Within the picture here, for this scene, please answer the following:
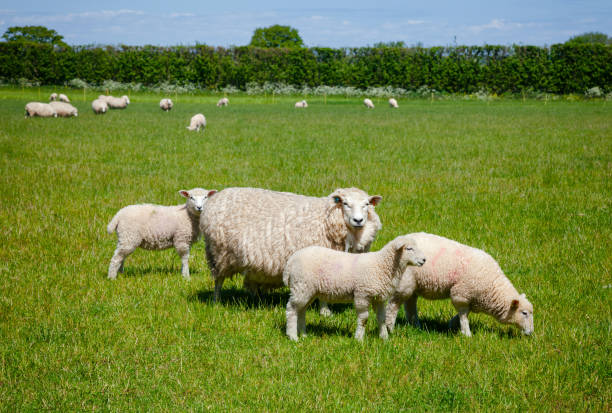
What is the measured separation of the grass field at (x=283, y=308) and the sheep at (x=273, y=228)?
457 millimetres

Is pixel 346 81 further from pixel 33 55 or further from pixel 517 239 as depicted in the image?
pixel 517 239

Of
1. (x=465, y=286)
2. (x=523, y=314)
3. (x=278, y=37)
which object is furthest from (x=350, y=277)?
(x=278, y=37)

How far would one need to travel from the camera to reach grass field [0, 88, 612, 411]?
163 inches

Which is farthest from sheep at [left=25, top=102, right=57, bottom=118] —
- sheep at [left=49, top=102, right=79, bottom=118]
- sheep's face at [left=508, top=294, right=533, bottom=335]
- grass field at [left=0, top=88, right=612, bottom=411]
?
sheep's face at [left=508, top=294, right=533, bottom=335]

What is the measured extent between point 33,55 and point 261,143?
4229cm

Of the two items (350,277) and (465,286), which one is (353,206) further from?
(465,286)

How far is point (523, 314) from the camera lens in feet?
16.7

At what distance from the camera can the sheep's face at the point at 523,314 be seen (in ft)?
16.6

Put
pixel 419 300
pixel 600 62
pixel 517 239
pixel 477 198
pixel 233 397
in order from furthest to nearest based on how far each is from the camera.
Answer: pixel 600 62 → pixel 477 198 → pixel 517 239 → pixel 419 300 → pixel 233 397

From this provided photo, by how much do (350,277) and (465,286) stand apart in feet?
3.92

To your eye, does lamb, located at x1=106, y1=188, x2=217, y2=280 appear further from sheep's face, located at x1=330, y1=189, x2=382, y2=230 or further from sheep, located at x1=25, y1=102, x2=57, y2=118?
sheep, located at x1=25, y1=102, x2=57, y2=118

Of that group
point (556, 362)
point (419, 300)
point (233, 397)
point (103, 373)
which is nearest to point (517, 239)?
point (419, 300)

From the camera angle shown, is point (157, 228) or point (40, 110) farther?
point (40, 110)

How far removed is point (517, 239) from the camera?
26.6 feet
